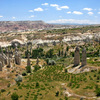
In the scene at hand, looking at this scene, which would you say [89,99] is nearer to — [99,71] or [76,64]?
[99,71]

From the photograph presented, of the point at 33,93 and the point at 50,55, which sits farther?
the point at 50,55

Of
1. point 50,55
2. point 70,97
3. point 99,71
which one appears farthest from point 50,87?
point 50,55

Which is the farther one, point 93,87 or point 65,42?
point 65,42

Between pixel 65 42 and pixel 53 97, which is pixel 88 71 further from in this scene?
pixel 65 42

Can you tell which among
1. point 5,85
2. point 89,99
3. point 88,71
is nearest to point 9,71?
point 5,85

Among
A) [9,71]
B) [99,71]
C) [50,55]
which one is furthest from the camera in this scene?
[50,55]

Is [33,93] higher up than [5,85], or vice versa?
[33,93]

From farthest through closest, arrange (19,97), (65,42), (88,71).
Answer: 1. (65,42)
2. (88,71)
3. (19,97)

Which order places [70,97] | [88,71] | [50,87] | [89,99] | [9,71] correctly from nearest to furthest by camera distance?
[89,99]
[70,97]
[50,87]
[88,71]
[9,71]

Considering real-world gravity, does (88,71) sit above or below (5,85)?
above
